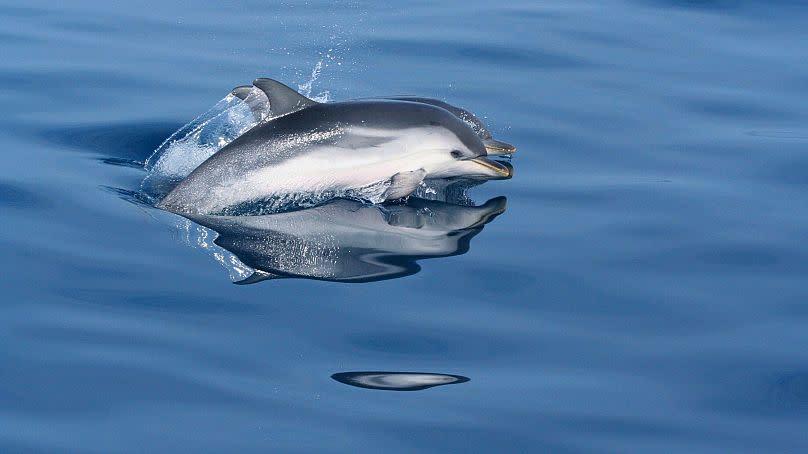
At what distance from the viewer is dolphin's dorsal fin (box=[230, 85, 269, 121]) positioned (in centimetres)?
947

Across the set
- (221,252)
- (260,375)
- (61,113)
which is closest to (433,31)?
(61,113)

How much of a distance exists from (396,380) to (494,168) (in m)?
3.42

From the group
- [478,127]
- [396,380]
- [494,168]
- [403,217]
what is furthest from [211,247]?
[478,127]

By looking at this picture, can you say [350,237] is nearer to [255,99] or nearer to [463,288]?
[463,288]

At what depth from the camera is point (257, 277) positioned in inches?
294

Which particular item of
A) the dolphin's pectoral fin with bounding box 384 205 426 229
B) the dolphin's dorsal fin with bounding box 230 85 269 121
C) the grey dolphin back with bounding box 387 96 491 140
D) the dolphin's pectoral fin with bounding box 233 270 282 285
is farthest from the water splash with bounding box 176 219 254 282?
the grey dolphin back with bounding box 387 96 491 140

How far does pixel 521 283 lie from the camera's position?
7.57 metres

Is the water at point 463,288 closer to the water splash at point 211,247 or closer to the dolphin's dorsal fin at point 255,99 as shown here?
the water splash at point 211,247

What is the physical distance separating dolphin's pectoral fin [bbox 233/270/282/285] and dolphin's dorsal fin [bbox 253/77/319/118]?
1777mm

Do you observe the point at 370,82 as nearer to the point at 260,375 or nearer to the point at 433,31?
the point at 433,31

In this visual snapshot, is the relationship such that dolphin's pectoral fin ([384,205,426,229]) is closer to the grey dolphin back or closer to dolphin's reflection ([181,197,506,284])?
dolphin's reflection ([181,197,506,284])

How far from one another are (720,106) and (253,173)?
4835mm

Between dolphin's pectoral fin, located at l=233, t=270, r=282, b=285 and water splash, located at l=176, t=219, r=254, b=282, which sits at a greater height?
water splash, located at l=176, t=219, r=254, b=282

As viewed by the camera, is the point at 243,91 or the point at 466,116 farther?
the point at 466,116
